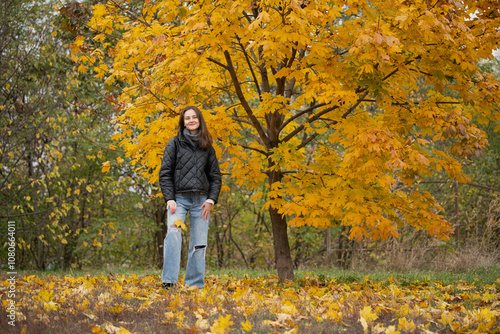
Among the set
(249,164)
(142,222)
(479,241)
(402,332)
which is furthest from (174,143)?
(479,241)

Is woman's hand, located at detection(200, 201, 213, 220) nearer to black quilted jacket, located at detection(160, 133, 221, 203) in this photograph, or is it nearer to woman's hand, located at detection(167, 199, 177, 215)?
black quilted jacket, located at detection(160, 133, 221, 203)

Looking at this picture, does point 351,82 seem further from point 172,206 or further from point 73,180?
point 73,180

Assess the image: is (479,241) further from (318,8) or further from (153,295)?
(153,295)

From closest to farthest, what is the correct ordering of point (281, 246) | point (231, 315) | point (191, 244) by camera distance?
point (231, 315) → point (191, 244) → point (281, 246)

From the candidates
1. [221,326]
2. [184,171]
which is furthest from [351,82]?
[221,326]

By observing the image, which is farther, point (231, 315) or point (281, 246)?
point (281, 246)

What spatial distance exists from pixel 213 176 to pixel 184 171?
318mm

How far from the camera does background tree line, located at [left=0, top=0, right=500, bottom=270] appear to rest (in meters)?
8.77

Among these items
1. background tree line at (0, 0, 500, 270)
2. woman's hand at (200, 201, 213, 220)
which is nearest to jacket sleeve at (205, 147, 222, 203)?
woman's hand at (200, 201, 213, 220)

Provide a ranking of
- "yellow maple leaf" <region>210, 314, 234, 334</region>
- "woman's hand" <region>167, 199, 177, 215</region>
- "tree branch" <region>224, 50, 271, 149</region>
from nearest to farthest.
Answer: "yellow maple leaf" <region>210, 314, 234, 334</region> → "woman's hand" <region>167, 199, 177, 215</region> → "tree branch" <region>224, 50, 271, 149</region>

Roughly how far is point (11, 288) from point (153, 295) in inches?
43.7

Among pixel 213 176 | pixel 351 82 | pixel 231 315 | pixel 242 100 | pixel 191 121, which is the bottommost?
pixel 231 315

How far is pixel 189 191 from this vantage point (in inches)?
172

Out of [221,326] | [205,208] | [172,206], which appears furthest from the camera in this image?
[205,208]
